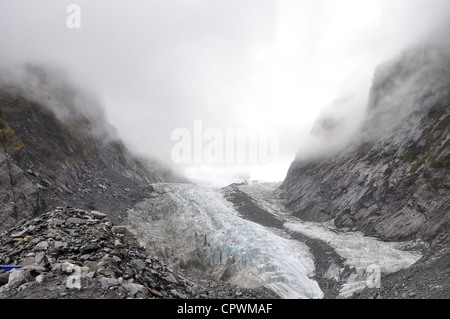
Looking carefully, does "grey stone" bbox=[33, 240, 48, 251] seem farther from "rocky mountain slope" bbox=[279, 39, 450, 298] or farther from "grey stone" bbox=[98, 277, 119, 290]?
"rocky mountain slope" bbox=[279, 39, 450, 298]

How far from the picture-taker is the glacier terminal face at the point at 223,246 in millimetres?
27703

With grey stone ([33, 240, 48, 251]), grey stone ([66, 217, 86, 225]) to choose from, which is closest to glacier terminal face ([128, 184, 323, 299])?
grey stone ([66, 217, 86, 225])

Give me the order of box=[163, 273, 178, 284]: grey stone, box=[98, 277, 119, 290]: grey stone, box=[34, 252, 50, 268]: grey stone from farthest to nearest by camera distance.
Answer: box=[163, 273, 178, 284]: grey stone → box=[34, 252, 50, 268]: grey stone → box=[98, 277, 119, 290]: grey stone

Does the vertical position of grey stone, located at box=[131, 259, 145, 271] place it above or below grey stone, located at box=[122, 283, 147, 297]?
above

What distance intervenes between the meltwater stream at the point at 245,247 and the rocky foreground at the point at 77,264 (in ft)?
48.1

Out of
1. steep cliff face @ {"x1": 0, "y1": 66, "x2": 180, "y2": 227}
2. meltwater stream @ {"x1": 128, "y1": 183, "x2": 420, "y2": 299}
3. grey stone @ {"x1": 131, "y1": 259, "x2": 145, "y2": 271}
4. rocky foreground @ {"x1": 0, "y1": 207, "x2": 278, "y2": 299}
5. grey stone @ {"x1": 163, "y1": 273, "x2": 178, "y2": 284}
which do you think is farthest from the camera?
steep cliff face @ {"x1": 0, "y1": 66, "x2": 180, "y2": 227}

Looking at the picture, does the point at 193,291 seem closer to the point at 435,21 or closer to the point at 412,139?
the point at 412,139

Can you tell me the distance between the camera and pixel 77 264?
10.7m

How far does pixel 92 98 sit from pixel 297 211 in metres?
61.9

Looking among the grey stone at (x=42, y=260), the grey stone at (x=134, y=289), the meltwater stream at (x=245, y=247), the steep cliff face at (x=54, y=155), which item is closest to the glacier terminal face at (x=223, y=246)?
the meltwater stream at (x=245, y=247)

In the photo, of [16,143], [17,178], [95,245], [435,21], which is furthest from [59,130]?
[435,21]

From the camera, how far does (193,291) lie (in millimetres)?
13023

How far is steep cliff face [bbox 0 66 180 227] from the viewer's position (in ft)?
96.5

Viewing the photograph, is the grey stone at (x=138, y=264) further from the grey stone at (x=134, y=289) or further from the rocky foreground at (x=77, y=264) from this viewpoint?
the grey stone at (x=134, y=289)
